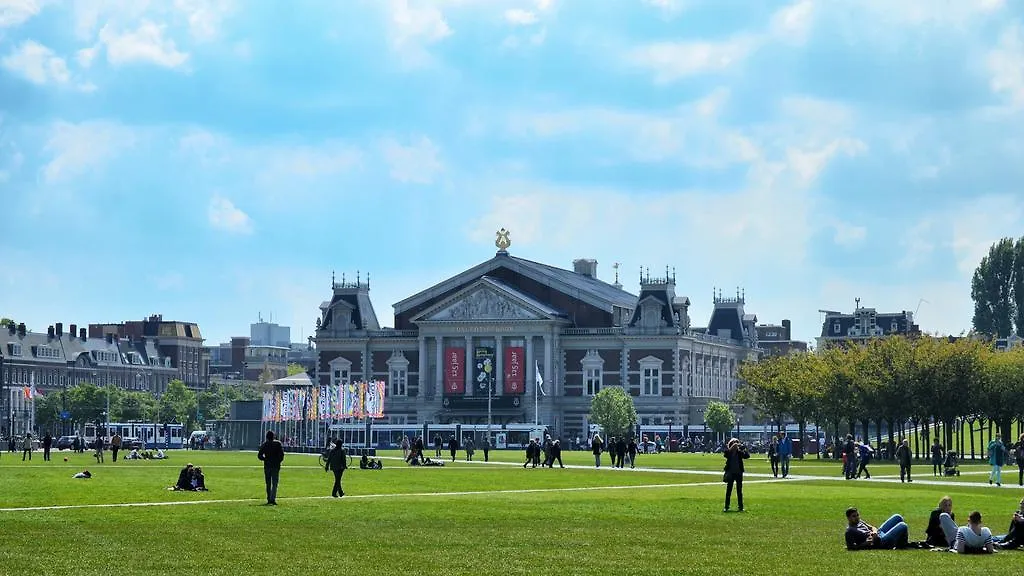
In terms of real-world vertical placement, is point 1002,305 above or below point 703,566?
above

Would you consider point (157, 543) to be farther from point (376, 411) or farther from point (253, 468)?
point (376, 411)

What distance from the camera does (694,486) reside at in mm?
59875

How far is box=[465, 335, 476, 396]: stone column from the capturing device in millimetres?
165125

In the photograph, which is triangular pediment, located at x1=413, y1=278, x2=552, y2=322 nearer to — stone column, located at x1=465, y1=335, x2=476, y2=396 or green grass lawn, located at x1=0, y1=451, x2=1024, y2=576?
stone column, located at x1=465, y1=335, x2=476, y2=396

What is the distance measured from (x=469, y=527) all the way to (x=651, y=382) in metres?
126

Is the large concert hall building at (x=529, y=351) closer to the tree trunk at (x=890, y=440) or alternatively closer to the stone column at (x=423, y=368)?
the stone column at (x=423, y=368)

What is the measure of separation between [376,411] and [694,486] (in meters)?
61.8

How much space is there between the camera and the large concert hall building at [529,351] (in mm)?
162875

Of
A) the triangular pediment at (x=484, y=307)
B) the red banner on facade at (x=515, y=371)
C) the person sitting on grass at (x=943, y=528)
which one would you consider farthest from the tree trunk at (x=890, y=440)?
the person sitting on grass at (x=943, y=528)

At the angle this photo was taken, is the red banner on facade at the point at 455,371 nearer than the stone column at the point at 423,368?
Yes

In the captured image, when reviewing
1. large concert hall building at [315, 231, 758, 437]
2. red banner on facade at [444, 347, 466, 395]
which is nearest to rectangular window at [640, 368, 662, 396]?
large concert hall building at [315, 231, 758, 437]

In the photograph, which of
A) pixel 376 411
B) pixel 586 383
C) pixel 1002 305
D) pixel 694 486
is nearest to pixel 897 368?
pixel 376 411

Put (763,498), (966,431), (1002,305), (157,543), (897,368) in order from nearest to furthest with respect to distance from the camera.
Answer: (157,543), (763,498), (897,368), (966,431), (1002,305)

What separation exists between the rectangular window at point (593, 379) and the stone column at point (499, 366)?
7529mm
